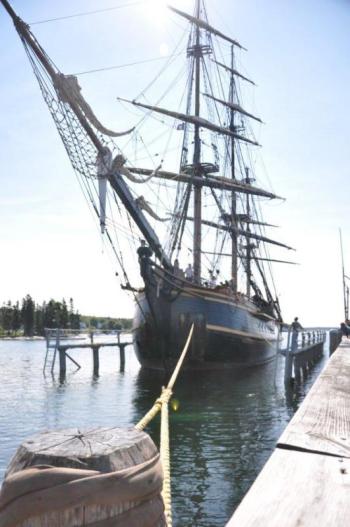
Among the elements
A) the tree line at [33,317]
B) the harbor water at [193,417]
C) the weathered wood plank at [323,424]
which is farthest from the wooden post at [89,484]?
the tree line at [33,317]

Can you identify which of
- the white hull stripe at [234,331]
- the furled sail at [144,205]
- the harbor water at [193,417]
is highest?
the furled sail at [144,205]

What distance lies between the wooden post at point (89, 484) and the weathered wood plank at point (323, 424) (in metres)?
1.06

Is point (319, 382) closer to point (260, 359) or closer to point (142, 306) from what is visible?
point (142, 306)

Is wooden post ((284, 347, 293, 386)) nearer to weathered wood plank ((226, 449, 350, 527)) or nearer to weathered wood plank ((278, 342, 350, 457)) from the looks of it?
weathered wood plank ((278, 342, 350, 457))

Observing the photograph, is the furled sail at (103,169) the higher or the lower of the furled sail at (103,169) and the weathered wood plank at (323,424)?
the higher

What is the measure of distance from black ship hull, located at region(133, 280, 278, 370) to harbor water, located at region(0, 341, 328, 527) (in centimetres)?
95

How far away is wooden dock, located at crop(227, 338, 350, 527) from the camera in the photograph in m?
1.74

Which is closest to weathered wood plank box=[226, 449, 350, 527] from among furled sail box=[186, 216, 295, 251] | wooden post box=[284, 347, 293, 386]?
wooden post box=[284, 347, 293, 386]

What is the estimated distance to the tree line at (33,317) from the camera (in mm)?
143875

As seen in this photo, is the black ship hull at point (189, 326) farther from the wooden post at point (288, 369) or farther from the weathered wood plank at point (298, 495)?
the weathered wood plank at point (298, 495)

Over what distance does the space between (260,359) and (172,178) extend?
12708mm

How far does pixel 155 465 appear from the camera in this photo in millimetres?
1787

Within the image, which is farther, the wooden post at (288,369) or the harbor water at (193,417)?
the wooden post at (288,369)

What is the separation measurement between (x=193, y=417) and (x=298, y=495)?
13.2 m
